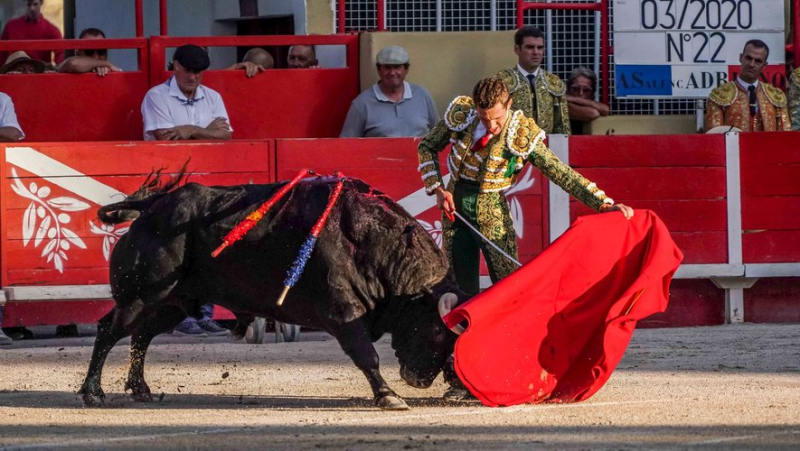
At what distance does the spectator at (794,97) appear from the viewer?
9.65 m

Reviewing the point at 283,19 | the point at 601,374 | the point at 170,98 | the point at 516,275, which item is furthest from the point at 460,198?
the point at 283,19

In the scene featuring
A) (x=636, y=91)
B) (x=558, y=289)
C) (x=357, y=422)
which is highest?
(x=636, y=91)

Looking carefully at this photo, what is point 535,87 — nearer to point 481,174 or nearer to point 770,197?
point 770,197

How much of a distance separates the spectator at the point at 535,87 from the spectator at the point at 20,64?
122 inches

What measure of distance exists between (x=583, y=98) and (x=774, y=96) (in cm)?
122

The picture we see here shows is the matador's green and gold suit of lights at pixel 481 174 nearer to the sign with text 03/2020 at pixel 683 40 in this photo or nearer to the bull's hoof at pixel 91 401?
the bull's hoof at pixel 91 401

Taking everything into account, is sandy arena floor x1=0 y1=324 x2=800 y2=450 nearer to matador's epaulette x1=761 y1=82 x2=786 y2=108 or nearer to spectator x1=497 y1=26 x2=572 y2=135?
spectator x1=497 y1=26 x2=572 y2=135

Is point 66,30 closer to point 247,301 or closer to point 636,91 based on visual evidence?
point 636,91

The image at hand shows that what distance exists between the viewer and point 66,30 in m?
13.1

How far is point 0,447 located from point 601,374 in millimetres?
2283

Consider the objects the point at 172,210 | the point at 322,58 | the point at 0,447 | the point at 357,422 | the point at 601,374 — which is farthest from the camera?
the point at 322,58

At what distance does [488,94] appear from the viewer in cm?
596

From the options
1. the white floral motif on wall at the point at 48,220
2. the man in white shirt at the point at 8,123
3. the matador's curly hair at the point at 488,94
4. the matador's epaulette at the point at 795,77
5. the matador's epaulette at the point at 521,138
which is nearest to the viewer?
the matador's curly hair at the point at 488,94

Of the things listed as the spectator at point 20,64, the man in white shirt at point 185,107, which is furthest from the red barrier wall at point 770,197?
the spectator at point 20,64
